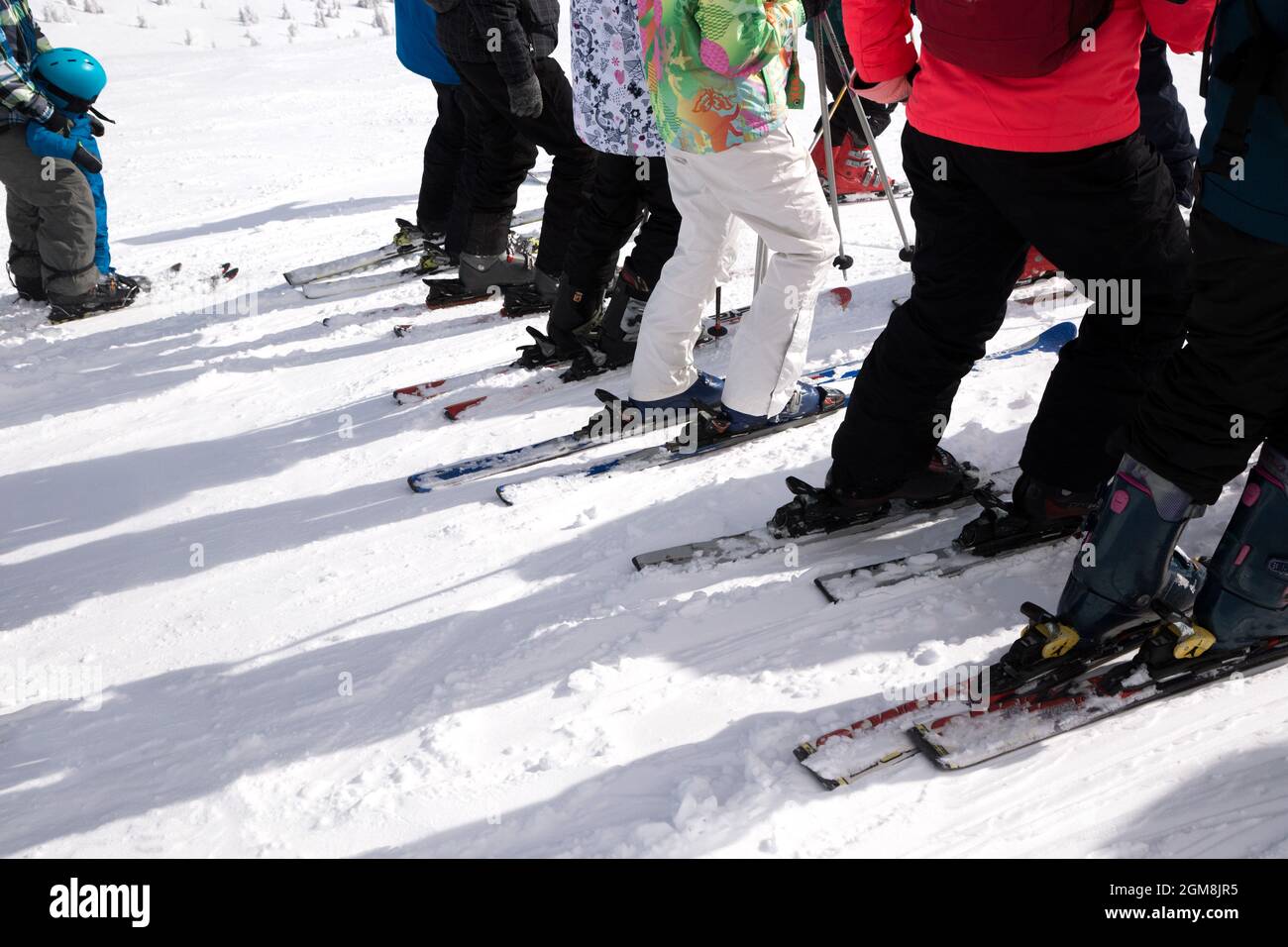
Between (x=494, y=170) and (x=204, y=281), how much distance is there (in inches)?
94.5

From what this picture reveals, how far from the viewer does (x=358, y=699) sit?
8.79ft

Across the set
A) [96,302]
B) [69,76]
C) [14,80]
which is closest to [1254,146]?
[14,80]

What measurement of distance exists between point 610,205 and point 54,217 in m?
3.70

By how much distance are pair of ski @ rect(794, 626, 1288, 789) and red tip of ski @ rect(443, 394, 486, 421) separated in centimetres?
255

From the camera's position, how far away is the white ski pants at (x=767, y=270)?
3156 mm

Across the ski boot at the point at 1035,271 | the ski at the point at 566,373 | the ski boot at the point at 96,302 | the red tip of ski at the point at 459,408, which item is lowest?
the ski boot at the point at 96,302

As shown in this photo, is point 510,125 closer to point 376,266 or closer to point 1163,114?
point 376,266

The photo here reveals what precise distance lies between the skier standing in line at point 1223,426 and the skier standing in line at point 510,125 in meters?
3.30

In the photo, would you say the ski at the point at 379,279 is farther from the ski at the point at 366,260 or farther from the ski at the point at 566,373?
the ski at the point at 566,373

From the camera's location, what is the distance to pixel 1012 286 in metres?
2.75

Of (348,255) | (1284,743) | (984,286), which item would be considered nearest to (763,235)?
(984,286)

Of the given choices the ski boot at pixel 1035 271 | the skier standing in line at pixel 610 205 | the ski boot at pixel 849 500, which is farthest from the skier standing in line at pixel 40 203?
the ski boot at pixel 1035 271
